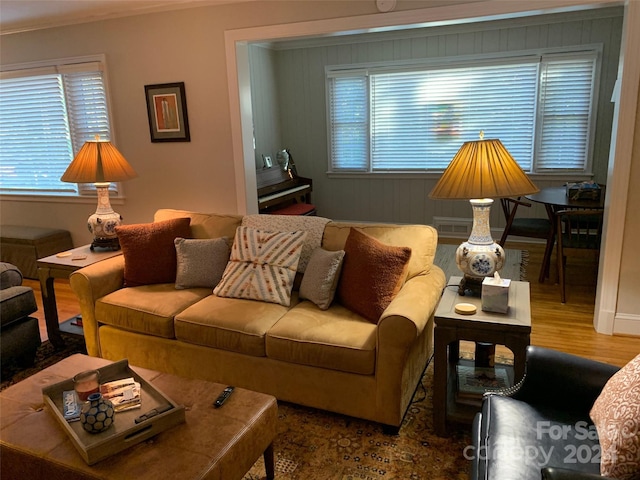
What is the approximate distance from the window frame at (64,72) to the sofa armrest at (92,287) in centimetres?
175

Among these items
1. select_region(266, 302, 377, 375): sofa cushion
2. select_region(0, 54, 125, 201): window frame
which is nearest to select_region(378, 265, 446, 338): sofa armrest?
select_region(266, 302, 377, 375): sofa cushion

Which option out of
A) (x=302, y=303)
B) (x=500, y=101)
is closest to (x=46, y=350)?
(x=302, y=303)

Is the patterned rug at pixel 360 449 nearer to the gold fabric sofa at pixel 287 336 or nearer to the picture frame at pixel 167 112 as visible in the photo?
the gold fabric sofa at pixel 287 336

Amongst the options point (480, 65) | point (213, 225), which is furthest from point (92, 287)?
point (480, 65)

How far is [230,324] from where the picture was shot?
253cm

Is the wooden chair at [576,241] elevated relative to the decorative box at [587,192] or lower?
lower

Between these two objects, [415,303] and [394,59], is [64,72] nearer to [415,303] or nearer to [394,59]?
[394,59]

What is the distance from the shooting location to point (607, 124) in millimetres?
5184

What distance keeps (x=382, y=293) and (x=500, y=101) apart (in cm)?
409

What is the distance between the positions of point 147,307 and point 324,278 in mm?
1043

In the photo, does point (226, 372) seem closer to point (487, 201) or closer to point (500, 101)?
point (487, 201)

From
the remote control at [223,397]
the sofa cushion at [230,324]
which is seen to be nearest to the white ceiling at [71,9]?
the sofa cushion at [230,324]

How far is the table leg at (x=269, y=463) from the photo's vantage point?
1965 millimetres

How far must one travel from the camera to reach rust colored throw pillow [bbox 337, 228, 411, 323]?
245 cm
